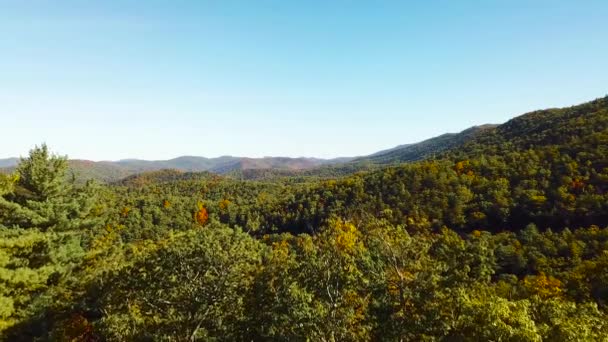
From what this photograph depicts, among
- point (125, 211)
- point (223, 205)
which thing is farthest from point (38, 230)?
point (223, 205)

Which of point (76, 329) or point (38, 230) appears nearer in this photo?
point (76, 329)

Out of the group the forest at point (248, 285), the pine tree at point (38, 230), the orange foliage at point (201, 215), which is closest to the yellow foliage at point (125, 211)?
the orange foliage at point (201, 215)

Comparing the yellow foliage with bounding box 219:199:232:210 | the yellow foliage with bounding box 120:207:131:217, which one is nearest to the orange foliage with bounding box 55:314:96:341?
the yellow foliage with bounding box 120:207:131:217

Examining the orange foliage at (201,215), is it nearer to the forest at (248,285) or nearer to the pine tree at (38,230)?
the forest at (248,285)

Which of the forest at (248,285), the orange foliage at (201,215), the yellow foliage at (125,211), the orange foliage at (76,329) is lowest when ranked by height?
the orange foliage at (201,215)

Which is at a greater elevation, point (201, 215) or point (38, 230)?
point (38, 230)

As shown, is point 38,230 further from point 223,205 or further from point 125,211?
point 223,205

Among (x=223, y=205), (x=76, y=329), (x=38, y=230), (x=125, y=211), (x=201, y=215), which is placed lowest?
(x=201, y=215)

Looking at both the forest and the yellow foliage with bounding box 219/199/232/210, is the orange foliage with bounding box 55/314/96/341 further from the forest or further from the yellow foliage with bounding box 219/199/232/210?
the yellow foliage with bounding box 219/199/232/210

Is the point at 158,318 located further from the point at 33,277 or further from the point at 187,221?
the point at 187,221

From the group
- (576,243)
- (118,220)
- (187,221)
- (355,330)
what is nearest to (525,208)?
(576,243)

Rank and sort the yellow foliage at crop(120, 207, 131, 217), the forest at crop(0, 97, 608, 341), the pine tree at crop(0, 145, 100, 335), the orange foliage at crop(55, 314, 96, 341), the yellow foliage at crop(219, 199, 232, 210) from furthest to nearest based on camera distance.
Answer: the yellow foliage at crop(219, 199, 232, 210) → the yellow foliage at crop(120, 207, 131, 217) → the orange foliage at crop(55, 314, 96, 341) → the pine tree at crop(0, 145, 100, 335) → the forest at crop(0, 97, 608, 341)
